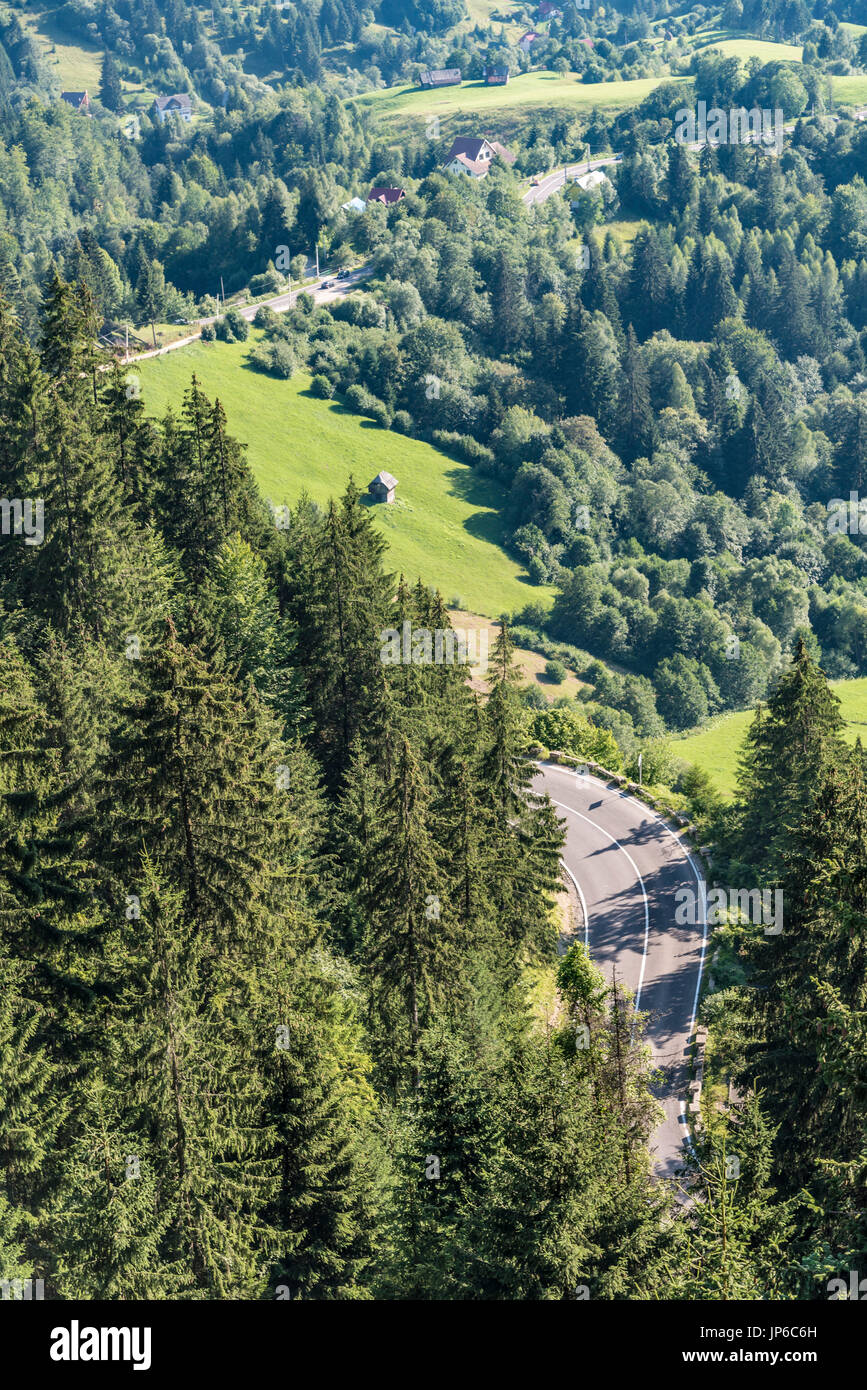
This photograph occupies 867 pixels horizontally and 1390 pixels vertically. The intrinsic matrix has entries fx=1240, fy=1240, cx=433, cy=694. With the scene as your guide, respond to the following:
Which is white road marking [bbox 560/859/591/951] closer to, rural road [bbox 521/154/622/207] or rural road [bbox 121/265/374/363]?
rural road [bbox 121/265/374/363]

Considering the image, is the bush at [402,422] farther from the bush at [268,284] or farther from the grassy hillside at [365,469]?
the bush at [268,284]

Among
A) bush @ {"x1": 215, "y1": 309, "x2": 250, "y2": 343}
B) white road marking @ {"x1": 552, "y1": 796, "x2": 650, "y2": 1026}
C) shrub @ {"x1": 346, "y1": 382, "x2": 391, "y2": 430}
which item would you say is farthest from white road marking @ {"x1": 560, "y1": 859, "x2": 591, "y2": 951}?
bush @ {"x1": 215, "y1": 309, "x2": 250, "y2": 343}

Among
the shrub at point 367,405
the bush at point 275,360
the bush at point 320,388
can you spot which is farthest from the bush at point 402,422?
the bush at point 275,360

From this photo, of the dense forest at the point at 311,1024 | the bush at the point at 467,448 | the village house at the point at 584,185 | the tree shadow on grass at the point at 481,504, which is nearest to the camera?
the dense forest at the point at 311,1024

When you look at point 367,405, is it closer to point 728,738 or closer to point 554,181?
point 728,738

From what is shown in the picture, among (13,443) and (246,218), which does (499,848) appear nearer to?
(13,443)

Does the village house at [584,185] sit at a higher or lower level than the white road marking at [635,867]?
higher

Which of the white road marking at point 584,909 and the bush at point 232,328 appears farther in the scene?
the bush at point 232,328

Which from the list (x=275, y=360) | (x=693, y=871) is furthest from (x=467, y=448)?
(x=693, y=871)
